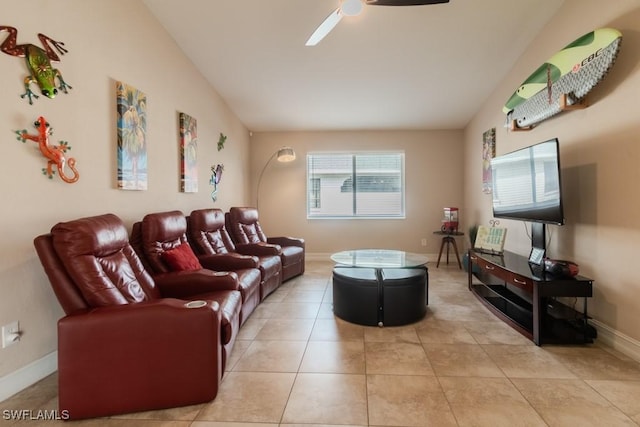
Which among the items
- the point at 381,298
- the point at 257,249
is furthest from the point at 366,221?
the point at 381,298

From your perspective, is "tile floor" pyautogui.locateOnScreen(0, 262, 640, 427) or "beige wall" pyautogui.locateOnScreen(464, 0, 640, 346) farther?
"beige wall" pyautogui.locateOnScreen(464, 0, 640, 346)

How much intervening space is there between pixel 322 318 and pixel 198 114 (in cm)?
296

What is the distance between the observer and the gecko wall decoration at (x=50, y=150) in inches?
74.8

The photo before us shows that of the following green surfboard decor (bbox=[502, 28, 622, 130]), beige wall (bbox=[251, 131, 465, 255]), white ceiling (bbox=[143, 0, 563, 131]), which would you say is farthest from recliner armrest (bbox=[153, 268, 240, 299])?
beige wall (bbox=[251, 131, 465, 255])

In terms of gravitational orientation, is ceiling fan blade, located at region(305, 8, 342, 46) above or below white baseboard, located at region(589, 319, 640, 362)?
above

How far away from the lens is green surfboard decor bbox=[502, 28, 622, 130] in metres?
2.24

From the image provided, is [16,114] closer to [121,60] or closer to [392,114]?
[121,60]

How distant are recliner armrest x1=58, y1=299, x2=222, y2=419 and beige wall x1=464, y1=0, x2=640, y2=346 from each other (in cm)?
285

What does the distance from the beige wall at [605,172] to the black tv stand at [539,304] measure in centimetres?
19

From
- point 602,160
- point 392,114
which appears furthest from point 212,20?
point 602,160

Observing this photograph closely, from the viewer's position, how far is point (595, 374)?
1987mm

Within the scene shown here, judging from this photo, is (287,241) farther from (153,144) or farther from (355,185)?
(153,144)

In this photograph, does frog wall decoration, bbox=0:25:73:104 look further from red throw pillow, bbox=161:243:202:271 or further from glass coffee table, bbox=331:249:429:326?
glass coffee table, bbox=331:249:429:326

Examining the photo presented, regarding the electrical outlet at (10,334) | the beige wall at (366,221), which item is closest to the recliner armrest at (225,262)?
the electrical outlet at (10,334)
